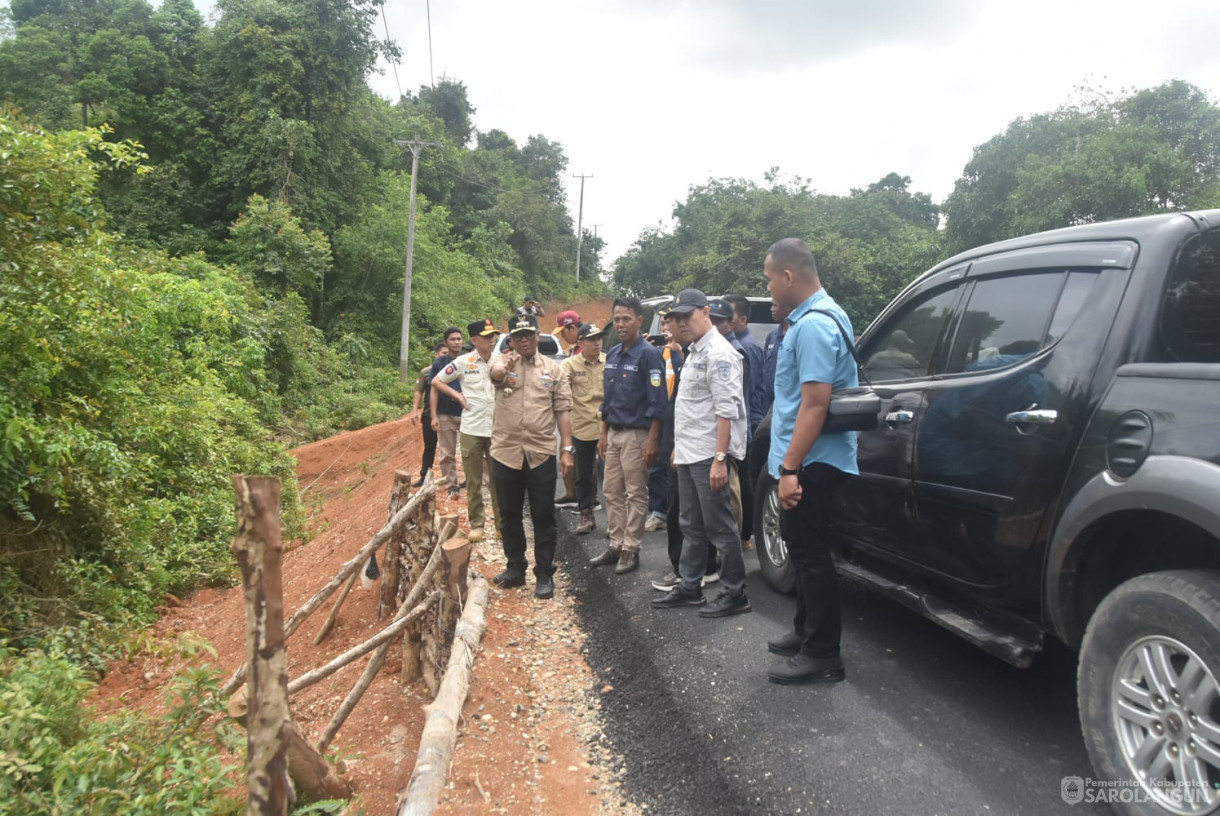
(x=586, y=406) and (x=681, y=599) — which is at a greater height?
(x=586, y=406)

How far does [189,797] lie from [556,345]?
993cm

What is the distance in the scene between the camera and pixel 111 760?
261cm

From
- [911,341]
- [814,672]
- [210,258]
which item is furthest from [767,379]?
[210,258]

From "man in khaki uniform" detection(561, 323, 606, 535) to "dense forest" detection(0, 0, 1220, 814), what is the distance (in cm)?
375

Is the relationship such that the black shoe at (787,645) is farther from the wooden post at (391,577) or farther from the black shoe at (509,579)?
the wooden post at (391,577)

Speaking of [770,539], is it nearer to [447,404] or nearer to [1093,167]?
[447,404]

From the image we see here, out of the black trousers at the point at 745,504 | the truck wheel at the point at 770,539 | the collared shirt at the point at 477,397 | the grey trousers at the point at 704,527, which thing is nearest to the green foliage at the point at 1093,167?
the black trousers at the point at 745,504

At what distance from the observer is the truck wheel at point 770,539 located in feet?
15.6

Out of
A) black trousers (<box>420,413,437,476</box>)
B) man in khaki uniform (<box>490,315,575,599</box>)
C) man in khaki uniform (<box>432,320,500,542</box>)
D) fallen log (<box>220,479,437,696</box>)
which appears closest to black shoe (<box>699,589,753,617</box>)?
man in khaki uniform (<box>490,315,575,599</box>)

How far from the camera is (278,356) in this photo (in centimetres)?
1944

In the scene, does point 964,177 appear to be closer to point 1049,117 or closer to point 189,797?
point 1049,117

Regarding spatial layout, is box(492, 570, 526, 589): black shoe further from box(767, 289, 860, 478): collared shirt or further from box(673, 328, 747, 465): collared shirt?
box(767, 289, 860, 478): collared shirt

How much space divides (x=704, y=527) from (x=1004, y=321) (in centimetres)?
212

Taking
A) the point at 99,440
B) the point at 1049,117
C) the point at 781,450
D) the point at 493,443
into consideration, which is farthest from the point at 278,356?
the point at 1049,117
